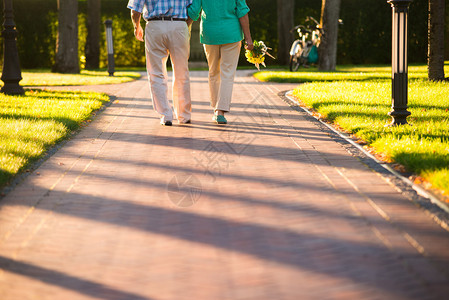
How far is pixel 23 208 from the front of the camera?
16.4 ft

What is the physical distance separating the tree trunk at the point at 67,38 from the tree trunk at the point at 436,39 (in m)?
12.2

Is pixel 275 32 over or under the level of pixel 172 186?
over

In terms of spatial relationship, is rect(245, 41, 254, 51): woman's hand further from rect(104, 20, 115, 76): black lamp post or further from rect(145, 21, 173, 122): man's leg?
rect(104, 20, 115, 76): black lamp post

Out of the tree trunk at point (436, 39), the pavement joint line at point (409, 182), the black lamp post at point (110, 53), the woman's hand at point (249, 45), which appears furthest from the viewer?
the black lamp post at point (110, 53)

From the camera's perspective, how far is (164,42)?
875cm

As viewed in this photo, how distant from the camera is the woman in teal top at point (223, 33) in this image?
881 centimetres

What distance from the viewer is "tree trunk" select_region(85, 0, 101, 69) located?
25453 millimetres

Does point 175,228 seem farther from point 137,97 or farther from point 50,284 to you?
point 137,97

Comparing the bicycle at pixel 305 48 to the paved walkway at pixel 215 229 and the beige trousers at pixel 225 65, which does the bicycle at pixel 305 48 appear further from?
the paved walkway at pixel 215 229

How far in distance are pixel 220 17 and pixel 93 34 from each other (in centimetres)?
1785

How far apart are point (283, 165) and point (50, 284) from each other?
3303 millimetres

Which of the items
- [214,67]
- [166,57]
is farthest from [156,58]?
[214,67]

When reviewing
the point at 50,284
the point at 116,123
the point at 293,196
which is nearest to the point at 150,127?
the point at 116,123

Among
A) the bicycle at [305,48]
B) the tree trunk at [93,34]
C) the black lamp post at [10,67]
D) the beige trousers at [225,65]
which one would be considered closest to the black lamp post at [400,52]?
the beige trousers at [225,65]
